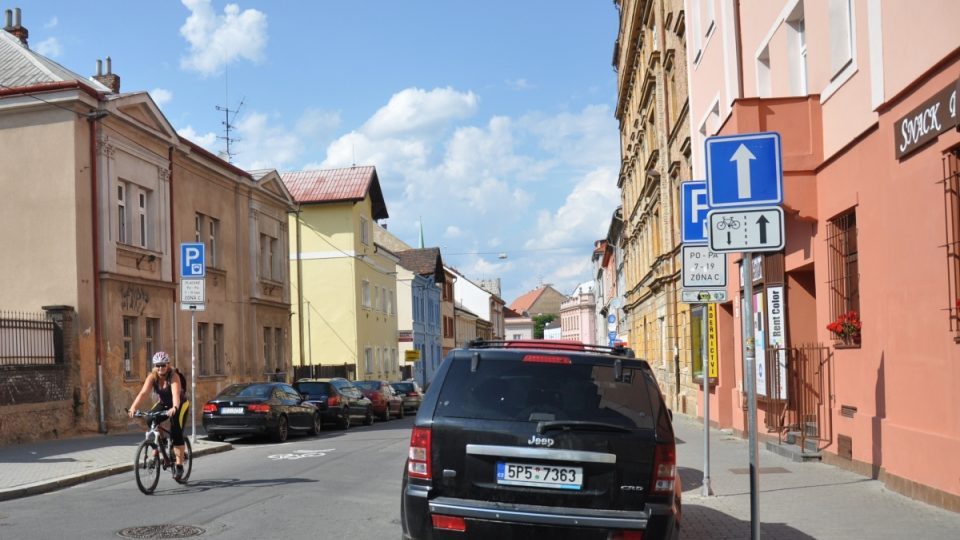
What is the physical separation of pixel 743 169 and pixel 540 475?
9.09 ft

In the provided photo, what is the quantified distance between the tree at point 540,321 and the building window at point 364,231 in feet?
373

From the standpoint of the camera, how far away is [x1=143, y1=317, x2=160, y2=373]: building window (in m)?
24.7

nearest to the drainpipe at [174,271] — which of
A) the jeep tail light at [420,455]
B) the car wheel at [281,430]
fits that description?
the car wheel at [281,430]

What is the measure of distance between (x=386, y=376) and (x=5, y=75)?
1286 inches

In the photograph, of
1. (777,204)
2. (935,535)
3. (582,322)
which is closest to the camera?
(777,204)

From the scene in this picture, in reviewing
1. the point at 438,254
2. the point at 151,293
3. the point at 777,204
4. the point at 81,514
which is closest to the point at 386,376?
the point at 438,254

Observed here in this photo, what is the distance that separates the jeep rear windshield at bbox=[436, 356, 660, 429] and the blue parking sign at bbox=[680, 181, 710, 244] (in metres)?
5.10

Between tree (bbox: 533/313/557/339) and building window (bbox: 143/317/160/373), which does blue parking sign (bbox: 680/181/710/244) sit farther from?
tree (bbox: 533/313/557/339)

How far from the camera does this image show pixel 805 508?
967 cm

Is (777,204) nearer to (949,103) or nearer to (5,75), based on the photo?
(949,103)

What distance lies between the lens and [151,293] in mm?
24844

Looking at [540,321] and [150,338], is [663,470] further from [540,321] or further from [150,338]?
[540,321]

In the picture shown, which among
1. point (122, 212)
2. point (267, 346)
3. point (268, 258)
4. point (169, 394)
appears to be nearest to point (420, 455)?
point (169, 394)

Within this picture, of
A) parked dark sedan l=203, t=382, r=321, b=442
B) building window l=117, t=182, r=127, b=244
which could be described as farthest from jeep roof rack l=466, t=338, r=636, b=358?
building window l=117, t=182, r=127, b=244
